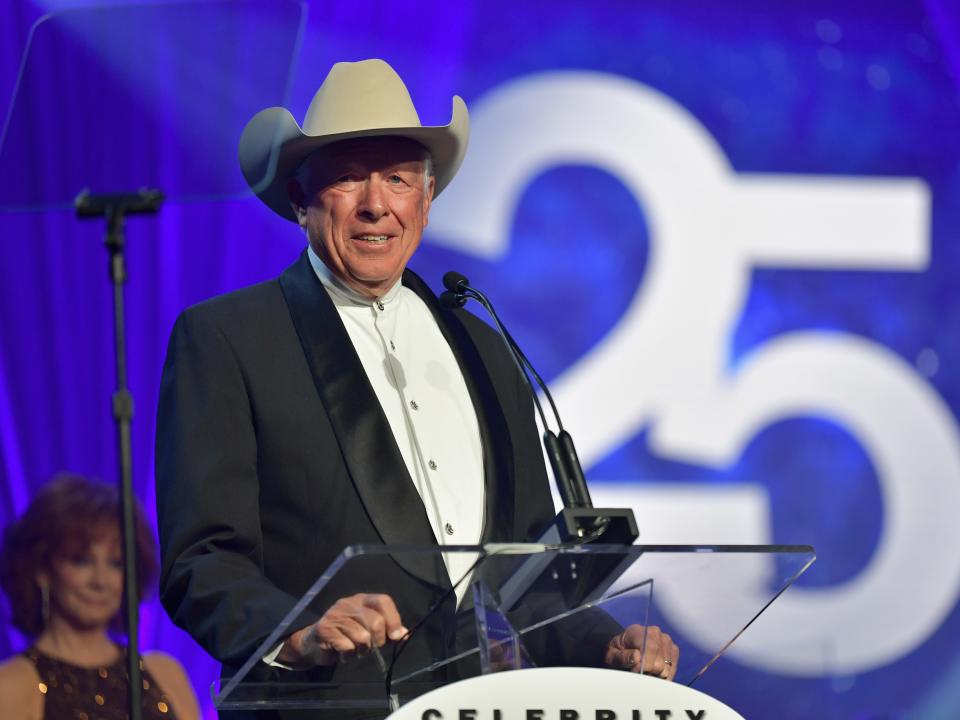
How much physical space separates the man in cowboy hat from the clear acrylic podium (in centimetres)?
2

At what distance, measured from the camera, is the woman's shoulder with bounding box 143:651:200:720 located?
4.05 metres

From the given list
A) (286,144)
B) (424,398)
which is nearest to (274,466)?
(424,398)

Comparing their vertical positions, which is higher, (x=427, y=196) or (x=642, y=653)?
(x=427, y=196)

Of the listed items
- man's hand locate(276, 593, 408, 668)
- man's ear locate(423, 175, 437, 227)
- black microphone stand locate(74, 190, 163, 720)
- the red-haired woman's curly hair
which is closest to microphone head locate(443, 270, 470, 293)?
man's ear locate(423, 175, 437, 227)

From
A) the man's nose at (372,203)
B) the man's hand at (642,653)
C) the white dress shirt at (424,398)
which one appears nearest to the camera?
the man's hand at (642,653)

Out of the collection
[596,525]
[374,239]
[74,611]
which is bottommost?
[74,611]

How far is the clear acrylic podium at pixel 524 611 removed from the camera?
1.77 meters

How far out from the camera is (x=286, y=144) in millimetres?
2596

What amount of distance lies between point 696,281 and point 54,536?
202 centimetres

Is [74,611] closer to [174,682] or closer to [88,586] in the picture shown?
[88,586]

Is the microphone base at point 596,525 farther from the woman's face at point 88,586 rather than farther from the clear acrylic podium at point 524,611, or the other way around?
the woman's face at point 88,586

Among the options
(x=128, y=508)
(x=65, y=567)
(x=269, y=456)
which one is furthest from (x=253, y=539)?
(x=65, y=567)

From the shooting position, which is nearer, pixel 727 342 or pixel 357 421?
pixel 357 421

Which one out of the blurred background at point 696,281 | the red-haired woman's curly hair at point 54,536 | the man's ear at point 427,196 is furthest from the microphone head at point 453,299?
the red-haired woman's curly hair at point 54,536
